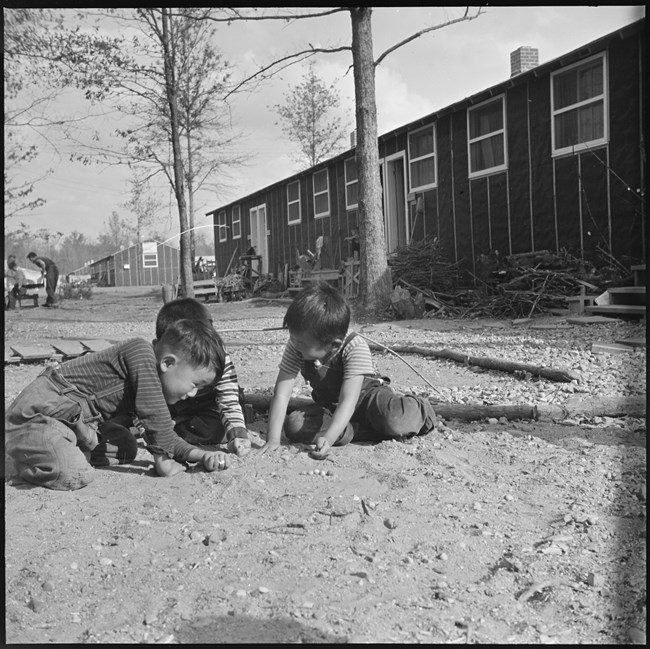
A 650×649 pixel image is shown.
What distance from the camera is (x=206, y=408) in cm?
384

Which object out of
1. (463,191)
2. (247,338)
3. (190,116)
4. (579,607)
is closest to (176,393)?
(579,607)

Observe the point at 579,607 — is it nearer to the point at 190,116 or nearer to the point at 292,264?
the point at 190,116

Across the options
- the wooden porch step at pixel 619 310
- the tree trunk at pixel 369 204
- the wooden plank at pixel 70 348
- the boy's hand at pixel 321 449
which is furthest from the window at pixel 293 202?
the boy's hand at pixel 321 449

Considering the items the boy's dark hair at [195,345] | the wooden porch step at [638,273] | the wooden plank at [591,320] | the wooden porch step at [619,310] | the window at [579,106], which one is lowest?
the wooden plank at [591,320]

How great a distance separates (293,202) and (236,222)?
6.96m

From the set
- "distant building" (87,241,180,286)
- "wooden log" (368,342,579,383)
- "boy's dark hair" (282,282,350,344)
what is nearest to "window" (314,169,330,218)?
"distant building" (87,241,180,286)

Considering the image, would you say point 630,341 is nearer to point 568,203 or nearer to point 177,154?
point 568,203

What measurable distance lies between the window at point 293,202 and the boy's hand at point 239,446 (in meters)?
19.4

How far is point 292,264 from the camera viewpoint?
23016 millimetres

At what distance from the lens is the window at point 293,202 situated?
22.6 metres

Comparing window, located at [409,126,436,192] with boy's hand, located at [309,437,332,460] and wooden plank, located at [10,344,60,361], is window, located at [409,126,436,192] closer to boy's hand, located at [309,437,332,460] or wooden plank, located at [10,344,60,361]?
wooden plank, located at [10,344,60,361]

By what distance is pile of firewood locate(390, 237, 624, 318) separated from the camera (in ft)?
35.4

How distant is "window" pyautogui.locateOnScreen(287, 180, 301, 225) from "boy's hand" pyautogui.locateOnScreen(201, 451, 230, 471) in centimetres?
1968

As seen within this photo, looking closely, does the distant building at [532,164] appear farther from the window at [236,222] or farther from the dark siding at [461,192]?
the window at [236,222]
